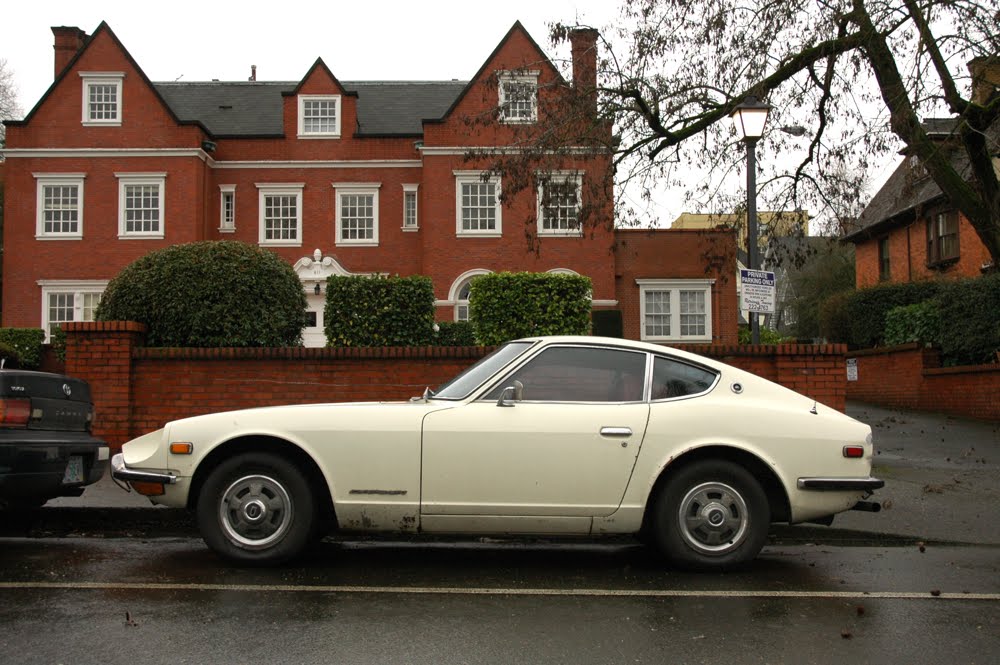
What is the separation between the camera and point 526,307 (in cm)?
1134

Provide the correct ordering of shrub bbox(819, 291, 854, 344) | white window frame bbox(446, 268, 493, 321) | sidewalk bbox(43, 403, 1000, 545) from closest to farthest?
1. sidewalk bbox(43, 403, 1000, 545)
2. shrub bbox(819, 291, 854, 344)
3. white window frame bbox(446, 268, 493, 321)

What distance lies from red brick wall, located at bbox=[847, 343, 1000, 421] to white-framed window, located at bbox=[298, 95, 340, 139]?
672 inches

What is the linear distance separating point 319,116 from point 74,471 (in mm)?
24995

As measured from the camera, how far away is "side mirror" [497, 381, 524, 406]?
584 cm

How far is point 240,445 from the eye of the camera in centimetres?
593

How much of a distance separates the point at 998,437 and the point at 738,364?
5.77 meters

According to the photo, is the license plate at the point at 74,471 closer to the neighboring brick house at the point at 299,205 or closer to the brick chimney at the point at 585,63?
the brick chimney at the point at 585,63

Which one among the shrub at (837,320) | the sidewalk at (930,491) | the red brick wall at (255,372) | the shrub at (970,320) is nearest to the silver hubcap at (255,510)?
the sidewalk at (930,491)

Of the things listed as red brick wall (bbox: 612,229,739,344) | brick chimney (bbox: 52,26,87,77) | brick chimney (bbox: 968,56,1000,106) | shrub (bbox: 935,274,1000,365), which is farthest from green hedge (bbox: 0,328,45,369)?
shrub (bbox: 935,274,1000,365)

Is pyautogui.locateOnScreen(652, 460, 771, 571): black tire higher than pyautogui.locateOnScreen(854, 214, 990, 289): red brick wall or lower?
lower

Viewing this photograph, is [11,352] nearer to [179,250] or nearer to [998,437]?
[179,250]

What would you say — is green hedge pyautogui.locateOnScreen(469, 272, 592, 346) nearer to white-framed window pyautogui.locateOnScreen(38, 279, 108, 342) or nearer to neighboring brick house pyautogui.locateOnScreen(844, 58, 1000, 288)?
neighboring brick house pyautogui.locateOnScreen(844, 58, 1000, 288)

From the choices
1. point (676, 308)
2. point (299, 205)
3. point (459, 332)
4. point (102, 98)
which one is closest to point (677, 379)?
point (459, 332)

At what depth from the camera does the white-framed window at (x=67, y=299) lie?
92.8 ft
